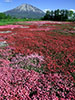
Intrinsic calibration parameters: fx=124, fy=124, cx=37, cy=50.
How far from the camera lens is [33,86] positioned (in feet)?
23.2

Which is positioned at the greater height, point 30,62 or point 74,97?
point 30,62

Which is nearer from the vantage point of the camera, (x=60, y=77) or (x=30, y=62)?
(x=60, y=77)

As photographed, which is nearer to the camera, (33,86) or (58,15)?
(33,86)

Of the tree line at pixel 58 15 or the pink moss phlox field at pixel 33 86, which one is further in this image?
the tree line at pixel 58 15

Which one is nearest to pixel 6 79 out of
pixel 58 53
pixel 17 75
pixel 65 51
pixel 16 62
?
pixel 17 75

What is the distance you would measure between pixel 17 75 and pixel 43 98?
7.76 feet

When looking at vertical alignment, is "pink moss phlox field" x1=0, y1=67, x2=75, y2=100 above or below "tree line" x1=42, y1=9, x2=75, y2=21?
below

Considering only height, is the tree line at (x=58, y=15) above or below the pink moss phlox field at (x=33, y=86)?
above

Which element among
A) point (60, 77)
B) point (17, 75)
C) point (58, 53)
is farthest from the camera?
point (58, 53)

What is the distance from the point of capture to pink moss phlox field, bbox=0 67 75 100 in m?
6.23

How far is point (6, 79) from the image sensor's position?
7.18 meters

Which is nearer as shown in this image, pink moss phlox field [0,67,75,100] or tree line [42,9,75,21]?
pink moss phlox field [0,67,75,100]

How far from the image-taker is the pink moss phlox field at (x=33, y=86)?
20.4 ft

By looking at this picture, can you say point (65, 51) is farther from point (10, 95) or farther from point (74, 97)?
point (10, 95)
